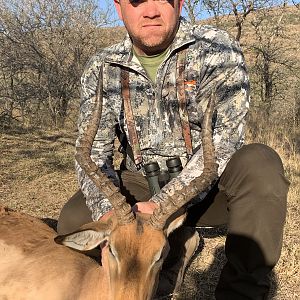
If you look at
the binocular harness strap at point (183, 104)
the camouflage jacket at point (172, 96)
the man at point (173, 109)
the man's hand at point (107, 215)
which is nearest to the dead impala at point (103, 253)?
the man's hand at point (107, 215)

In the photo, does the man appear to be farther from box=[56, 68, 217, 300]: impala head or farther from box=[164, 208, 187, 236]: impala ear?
box=[56, 68, 217, 300]: impala head

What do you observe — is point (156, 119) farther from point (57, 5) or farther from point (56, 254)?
point (57, 5)

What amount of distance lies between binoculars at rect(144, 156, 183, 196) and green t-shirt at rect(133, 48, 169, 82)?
872 mm

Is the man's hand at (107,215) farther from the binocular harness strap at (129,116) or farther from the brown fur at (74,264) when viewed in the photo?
the binocular harness strap at (129,116)

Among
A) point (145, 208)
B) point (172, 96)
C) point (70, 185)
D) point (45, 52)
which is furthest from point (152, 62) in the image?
point (45, 52)

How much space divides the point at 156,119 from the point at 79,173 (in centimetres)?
97

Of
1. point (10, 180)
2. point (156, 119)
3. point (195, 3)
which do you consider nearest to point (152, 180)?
point (156, 119)

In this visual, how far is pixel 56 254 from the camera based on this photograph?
4.63 metres

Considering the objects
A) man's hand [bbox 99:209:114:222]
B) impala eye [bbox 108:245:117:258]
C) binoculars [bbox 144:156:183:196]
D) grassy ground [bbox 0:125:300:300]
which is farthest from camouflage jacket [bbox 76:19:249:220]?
grassy ground [bbox 0:125:300:300]

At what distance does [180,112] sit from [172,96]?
18 centimetres

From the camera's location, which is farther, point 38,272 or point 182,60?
point 182,60

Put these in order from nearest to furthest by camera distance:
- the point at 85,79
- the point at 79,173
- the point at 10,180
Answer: the point at 79,173 → the point at 85,79 → the point at 10,180

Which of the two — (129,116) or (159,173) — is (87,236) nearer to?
(159,173)

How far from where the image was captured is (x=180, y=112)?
4.95m
